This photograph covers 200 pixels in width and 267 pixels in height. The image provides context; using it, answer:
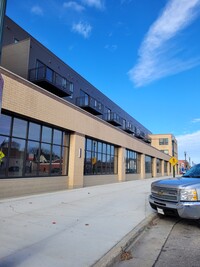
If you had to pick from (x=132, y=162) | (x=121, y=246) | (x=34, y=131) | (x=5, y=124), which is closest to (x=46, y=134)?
(x=34, y=131)

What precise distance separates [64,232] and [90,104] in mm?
25411

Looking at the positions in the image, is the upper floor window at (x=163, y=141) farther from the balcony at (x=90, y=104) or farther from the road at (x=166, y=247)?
the road at (x=166, y=247)

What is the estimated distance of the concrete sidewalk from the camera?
15.4ft

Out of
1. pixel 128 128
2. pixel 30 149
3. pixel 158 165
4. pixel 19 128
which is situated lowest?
pixel 30 149

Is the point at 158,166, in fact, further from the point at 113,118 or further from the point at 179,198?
the point at 179,198

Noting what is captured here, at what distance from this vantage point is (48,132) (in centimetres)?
1539

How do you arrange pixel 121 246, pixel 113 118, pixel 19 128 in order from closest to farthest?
pixel 121 246 < pixel 19 128 < pixel 113 118

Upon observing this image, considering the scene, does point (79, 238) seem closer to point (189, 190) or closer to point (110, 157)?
point (189, 190)

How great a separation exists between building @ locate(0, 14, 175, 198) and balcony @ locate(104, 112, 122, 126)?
542cm

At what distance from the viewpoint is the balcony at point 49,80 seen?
21422 millimetres

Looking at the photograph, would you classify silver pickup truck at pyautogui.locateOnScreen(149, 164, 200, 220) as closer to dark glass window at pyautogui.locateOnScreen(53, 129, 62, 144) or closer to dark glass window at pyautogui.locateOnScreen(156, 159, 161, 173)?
dark glass window at pyautogui.locateOnScreen(53, 129, 62, 144)

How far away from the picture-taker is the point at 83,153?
61.3ft

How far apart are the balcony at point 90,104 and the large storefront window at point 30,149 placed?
496 inches

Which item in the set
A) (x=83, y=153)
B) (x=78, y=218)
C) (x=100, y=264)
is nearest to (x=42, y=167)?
(x=83, y=153)
